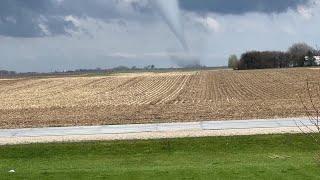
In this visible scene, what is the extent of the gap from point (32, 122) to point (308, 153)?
1607 cm

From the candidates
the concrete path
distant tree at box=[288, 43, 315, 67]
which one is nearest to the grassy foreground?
the concrete path

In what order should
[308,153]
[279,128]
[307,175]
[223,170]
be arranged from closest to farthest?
[307,175] → [223,170] → [308,153] → [279,128]

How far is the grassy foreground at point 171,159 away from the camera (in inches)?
493

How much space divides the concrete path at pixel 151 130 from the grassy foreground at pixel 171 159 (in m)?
1.88

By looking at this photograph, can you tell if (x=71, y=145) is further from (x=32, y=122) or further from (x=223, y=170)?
(x=32, y=122)

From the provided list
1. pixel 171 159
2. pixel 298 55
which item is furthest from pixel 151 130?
pixel 298 55

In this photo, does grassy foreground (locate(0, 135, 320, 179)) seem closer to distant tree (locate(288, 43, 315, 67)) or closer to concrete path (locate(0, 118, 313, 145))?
concrete path (locate(0, 118, 313, 145))

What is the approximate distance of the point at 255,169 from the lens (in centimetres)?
1277

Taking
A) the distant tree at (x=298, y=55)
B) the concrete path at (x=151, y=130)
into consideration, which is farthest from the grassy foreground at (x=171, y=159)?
the distant tree at (x=298, y=55)

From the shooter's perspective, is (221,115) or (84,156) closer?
(84,156)

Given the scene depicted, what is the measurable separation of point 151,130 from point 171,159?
274 inches

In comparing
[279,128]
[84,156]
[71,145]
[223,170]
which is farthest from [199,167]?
[279,128]

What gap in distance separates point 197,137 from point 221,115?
958 cm

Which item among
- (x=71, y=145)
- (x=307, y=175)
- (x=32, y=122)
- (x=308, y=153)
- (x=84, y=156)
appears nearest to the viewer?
(x=307, y=175)
